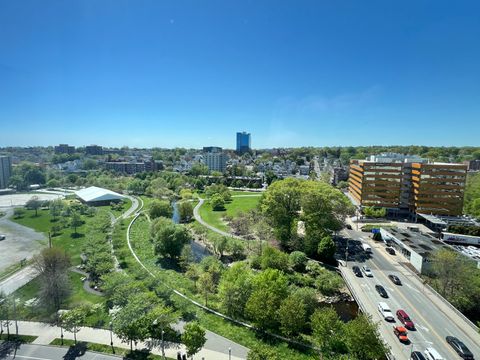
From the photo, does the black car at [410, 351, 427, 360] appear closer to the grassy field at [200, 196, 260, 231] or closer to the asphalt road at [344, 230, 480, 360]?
the asphalt road at [344, 230, 480, 360]

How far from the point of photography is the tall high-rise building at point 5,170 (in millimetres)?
66363

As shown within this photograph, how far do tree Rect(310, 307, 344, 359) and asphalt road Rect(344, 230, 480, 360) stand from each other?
129 inches

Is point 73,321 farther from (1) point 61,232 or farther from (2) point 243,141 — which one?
(2) point 243,141

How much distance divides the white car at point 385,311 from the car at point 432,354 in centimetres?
298

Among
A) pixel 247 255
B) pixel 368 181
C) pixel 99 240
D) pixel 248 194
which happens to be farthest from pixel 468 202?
pixel 99 240

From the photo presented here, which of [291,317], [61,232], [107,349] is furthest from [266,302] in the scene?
[61,232]

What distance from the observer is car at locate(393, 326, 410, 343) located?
49.8 feet

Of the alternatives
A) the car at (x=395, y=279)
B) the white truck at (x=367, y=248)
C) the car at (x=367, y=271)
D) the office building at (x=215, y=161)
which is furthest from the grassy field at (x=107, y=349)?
the office building at (x=215, y=161)

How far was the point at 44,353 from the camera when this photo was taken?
14438 millimetres

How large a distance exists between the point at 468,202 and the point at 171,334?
50.2 meters

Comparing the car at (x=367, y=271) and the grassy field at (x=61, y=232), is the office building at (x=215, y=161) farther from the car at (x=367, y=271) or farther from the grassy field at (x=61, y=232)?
the car at (x=367, y=271)

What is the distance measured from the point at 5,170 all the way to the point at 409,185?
94.6 meters

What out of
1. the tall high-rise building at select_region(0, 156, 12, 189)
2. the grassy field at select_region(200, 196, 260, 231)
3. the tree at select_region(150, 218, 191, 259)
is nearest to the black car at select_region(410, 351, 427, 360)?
the tree at select_region(150, 218, 191, 259)

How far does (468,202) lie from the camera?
42438 mm
